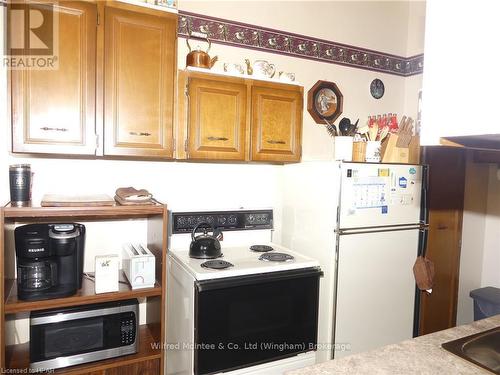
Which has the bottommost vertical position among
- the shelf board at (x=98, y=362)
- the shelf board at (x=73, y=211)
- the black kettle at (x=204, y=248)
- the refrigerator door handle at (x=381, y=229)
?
the shelf board at (x=98, y=362)

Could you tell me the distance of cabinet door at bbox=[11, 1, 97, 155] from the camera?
1604mm

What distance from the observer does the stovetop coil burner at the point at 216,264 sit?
179 cm

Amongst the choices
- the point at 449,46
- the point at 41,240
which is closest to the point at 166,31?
the point at 41,240

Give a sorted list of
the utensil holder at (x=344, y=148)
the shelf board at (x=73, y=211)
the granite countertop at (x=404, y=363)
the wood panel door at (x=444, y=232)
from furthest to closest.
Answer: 1. the wood panel door at (x=444, y=232)
2. the utensil holder at (x=344, y=148)
3. the shelf board at (x=73, y=211)
4. the granite countertop at (x=404, y=363)

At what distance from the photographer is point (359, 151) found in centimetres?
227

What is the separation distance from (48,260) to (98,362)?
1.92 ft

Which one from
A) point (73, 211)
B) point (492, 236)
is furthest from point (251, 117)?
point (492, 236)

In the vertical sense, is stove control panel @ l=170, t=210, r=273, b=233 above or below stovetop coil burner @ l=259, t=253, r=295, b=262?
above

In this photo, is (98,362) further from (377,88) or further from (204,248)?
(377,88)

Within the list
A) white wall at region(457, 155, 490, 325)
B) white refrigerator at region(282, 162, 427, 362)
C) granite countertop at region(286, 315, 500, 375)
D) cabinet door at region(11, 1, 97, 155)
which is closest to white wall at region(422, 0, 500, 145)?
granite countertop at region(286, 315, 500, 375)

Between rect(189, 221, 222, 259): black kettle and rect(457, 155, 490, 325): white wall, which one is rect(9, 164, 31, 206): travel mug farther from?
rect(457, 155, 490, 325): white wall

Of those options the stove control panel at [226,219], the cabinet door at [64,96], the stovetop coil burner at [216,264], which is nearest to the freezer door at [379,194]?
the stove control panel at [226,219]

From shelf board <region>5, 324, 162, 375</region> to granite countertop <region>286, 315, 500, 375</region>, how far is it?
1.15 metres

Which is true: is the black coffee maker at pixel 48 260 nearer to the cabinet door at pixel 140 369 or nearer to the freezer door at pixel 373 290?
the cabinet door at pixel 140 369
